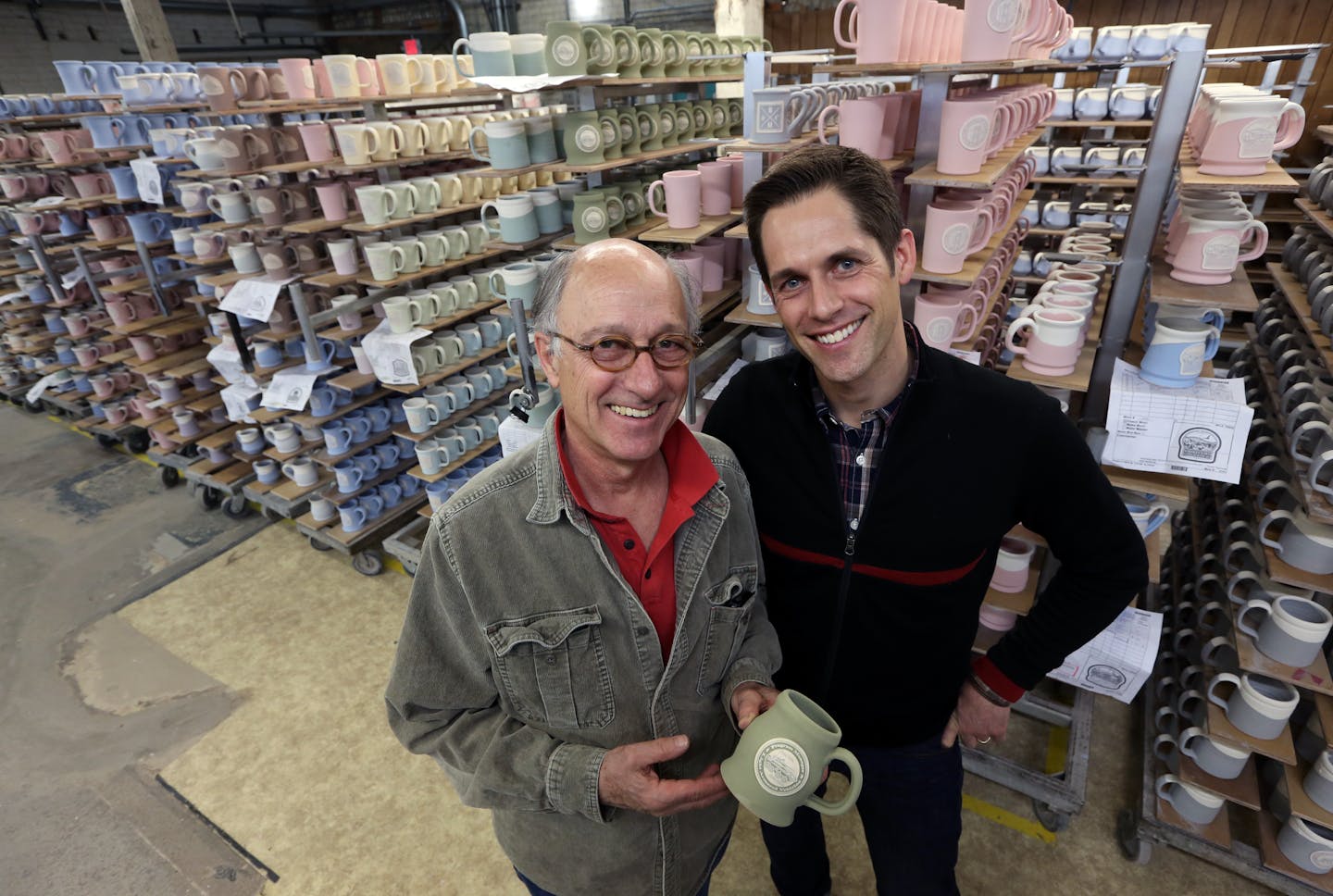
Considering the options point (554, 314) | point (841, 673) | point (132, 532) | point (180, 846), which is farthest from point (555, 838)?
point (132, 532)

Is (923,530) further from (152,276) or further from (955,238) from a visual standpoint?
(152,276)

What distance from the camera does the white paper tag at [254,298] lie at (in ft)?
10.0

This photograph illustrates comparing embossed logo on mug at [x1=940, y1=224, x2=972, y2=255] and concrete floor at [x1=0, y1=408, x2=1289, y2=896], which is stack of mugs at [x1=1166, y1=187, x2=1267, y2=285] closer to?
embossed logo on mug at [x1=940, y1=224, x2=972, y2=255]

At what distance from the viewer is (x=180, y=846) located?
7.91 feet

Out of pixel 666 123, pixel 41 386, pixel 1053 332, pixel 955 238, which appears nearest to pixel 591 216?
pixel 666 123

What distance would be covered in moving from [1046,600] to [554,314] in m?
1.19

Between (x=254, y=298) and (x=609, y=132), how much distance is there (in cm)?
183

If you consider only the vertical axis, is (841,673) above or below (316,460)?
above

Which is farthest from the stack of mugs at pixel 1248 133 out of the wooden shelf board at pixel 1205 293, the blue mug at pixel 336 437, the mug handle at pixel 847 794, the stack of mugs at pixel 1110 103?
the blue mug at pixel 336 437

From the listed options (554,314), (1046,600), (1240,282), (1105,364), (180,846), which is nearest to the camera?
(554,314)

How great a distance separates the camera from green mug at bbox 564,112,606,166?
8.41 feet

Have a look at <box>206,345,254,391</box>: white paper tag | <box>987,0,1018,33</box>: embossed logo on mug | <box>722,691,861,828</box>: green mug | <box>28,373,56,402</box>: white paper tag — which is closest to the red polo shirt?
<box>722,691,861,828</box>: green mug

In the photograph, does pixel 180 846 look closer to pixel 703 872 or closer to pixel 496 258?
pixel 703 872

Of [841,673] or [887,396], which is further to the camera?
[841,673]
